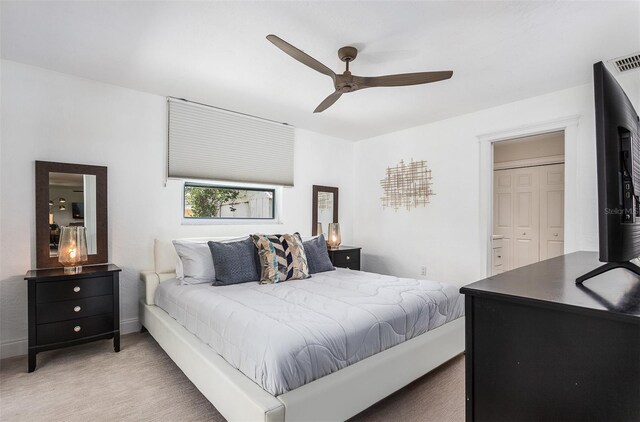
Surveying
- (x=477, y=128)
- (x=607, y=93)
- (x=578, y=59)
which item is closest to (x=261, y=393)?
(x=607, y=93)

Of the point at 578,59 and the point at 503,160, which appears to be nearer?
the point at 578,59

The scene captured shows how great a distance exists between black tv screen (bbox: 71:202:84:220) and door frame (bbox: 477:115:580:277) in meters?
4.16

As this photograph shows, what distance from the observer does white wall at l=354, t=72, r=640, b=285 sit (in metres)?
3.05

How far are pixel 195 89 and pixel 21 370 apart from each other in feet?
8.96

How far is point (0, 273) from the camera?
2.64 meters

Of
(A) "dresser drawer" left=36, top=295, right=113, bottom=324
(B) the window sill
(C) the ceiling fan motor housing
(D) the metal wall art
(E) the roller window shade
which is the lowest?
(A) "dresser drawer" left=36, top=295, right=113, bottom=324

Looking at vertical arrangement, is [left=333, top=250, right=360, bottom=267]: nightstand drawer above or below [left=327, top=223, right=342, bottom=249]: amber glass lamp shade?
below

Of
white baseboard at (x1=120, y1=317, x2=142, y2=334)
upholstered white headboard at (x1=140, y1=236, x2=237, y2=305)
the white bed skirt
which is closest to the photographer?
the white bed skirt

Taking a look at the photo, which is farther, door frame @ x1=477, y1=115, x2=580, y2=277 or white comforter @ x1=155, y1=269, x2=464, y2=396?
door frame @ x1=477, y1=115, x2=580, y2=277

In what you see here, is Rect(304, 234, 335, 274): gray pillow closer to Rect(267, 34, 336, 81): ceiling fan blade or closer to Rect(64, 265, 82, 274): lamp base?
Rect(267, 34, 336, 81): ceiling fan blade

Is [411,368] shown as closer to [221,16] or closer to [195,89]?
[221,16]

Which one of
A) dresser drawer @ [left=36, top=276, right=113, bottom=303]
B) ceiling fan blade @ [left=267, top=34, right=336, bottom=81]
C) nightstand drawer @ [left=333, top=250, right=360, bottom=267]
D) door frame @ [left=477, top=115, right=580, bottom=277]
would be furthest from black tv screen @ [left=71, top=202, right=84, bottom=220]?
door frame @ [left=477, top=115, right=580, bottom=277]

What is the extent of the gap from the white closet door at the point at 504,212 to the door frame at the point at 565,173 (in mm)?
1836

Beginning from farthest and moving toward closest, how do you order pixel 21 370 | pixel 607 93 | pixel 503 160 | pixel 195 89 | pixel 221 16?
pixel 503 160, pixel 195 89, pixel 21 370, pixel 221 16, pixel 607 93
